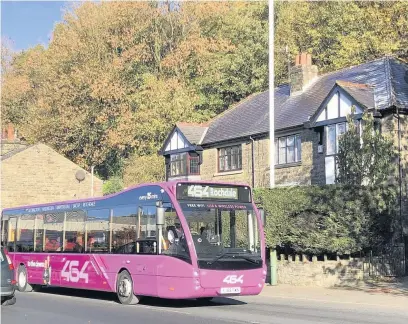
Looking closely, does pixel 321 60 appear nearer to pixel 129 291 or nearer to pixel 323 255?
pixel 323 255

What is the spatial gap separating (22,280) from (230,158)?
54.1ft

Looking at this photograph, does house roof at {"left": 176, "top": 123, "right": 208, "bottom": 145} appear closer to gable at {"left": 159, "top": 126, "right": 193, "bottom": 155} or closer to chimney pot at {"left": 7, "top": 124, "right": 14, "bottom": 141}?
gable at {"left": 159, "top": 126, "right": 193, "bottom": 155}

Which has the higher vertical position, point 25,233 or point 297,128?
point 297,128

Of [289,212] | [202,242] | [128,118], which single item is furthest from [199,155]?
[202,242]

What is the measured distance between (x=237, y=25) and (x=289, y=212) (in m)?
28.8

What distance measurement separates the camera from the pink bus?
14047mm

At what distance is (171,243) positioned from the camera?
1447cm

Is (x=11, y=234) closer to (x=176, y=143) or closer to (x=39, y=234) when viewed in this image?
(x=39, y=234)

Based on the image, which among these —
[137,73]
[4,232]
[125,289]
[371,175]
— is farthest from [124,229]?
[137,73]

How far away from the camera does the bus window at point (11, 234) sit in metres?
21.9

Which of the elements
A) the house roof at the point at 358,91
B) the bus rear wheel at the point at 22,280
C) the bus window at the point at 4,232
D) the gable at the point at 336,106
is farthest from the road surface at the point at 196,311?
the house roof at the point at 358,91

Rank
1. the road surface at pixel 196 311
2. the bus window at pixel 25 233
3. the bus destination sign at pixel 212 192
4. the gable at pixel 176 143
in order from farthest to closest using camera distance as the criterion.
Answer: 1. the gable at pixel 176 143
2. the bus window at pixel 25 233
3. the bus destination sign at pixel 212 192
4. the road surface at pixel 196 311

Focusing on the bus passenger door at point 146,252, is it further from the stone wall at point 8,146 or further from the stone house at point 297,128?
the stone wall at point 8,146

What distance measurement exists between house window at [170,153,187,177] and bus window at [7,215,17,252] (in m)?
16.2
